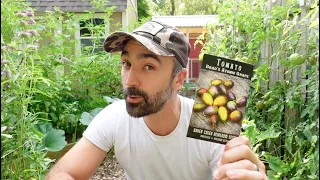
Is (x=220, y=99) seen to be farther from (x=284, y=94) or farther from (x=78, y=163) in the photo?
(x=284, y=94)

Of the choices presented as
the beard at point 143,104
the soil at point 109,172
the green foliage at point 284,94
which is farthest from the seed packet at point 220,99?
the soil at point 109,172

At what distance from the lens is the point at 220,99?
3.29 ft

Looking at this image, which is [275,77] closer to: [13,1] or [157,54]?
[157,54]

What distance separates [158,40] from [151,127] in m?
0.38

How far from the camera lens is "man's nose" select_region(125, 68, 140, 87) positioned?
1340 mm

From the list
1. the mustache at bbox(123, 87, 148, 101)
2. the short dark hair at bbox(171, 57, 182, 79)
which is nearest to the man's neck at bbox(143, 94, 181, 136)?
the short dark hair at bbox(171, 57, 182, 79)

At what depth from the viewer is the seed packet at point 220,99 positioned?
0.97 metres

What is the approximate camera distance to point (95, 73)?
4531 millimetres

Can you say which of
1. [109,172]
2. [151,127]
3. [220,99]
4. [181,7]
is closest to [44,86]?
[109,172]

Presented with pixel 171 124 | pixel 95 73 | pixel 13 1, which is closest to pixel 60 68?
pixel 95 73

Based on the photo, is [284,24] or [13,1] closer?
[13,1]

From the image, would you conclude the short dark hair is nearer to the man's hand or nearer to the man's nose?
the man's nose

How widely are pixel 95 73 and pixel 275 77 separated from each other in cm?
235

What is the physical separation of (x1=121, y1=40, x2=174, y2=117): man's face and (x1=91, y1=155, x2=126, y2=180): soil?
2461 millimetres
